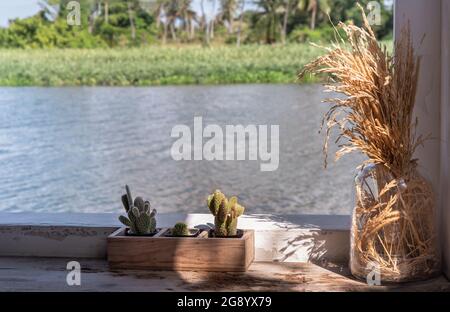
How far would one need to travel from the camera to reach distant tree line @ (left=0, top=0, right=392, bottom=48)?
15203 millimetres

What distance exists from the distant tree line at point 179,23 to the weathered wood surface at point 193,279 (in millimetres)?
12817

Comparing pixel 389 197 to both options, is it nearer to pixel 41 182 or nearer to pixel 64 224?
pixel 64 224

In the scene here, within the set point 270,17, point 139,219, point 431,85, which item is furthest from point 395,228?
point 270,17

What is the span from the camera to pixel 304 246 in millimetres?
2301

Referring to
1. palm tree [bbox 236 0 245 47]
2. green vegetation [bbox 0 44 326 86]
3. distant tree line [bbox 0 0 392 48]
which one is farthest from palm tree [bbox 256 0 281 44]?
green vegetation [bbox 0 44 326 86]

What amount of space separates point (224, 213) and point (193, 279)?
21 centimetres

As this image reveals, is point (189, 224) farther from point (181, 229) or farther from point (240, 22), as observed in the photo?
point (240, 22)

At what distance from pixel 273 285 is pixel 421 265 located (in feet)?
1.28

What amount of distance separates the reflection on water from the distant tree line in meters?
0.97

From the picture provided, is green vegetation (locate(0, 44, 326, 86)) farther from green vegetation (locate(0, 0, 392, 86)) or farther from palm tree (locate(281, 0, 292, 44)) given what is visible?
palm tree (locate(281, 0, 292, 44))

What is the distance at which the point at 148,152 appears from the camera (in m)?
14.7

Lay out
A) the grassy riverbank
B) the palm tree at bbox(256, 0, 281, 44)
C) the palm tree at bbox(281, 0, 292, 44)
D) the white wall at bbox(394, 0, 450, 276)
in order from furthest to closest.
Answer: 1. the palm tree at bbox(281, 0, 292, 44)
2. the palm tree at bbox(256, 0, 281, 44)
3. the grassy riverbank
4. the white wall at bbox(394, 0, 450, 276)
